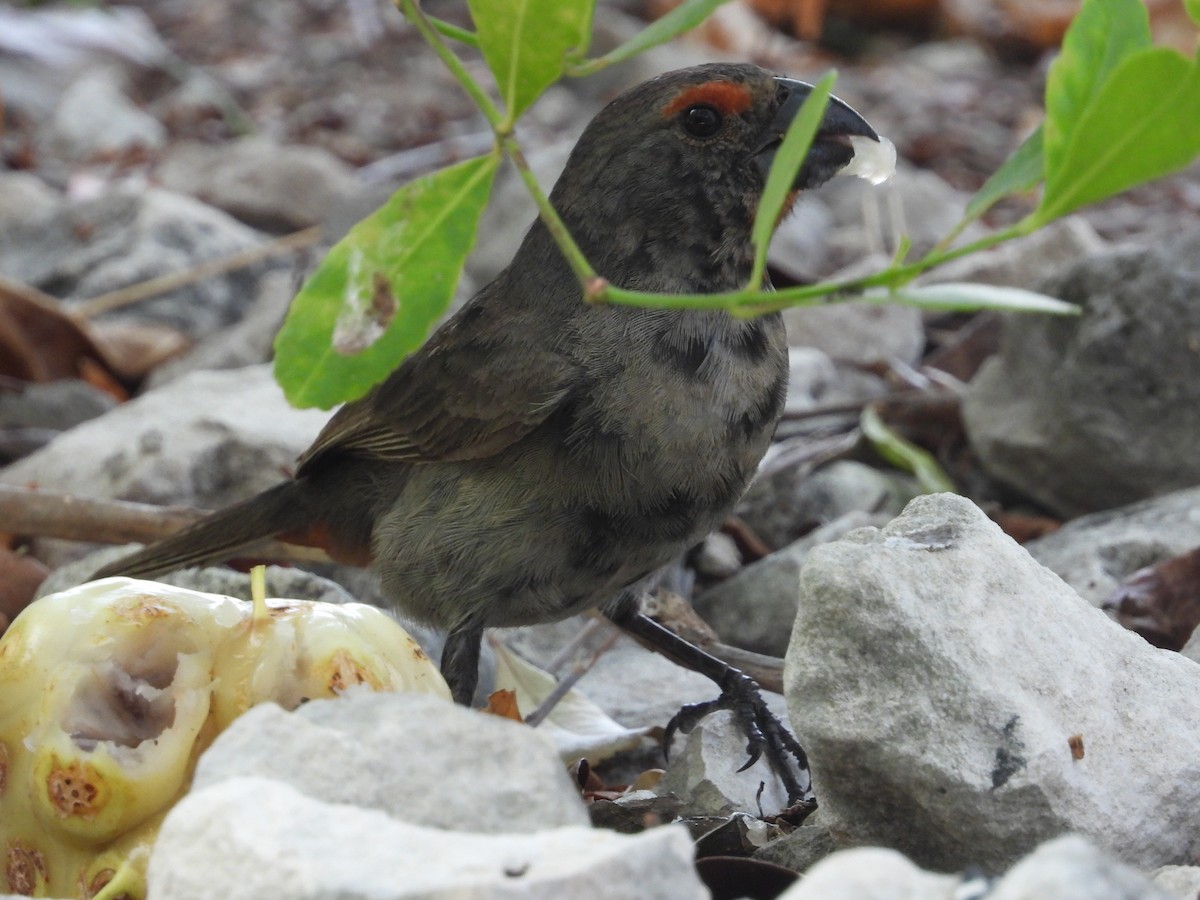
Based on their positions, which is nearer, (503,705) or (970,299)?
(970,299)

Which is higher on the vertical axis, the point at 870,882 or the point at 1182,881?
the point at 870,882

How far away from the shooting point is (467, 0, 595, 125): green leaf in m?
2.07

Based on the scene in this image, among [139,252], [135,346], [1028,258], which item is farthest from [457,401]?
[139,252]

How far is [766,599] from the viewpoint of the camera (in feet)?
13.7

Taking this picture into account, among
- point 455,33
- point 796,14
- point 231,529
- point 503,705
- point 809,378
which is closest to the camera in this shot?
point 455,33

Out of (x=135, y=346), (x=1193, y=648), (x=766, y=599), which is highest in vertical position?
(x=1193, y=648)

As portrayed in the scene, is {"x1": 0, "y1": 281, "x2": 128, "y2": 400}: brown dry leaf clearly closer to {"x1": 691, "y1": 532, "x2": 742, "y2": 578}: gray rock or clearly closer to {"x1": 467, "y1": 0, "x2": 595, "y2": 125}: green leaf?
{"x1": 691, "y1": 532, "x2": 742, "y2": 578}: gray rock

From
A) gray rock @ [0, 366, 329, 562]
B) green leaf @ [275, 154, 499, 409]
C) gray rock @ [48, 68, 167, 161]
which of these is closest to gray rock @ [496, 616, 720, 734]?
gray rock @ [0, 366, 329, 562]

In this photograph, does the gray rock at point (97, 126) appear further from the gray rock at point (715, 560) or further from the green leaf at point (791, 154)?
the green leaf at point (791, 154)

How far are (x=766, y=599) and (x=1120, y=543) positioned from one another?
2.92 feet

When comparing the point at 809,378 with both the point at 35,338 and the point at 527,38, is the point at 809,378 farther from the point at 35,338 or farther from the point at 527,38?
the point at 527,38

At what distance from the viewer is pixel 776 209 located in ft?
6.09

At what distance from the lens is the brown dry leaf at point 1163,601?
3527mm

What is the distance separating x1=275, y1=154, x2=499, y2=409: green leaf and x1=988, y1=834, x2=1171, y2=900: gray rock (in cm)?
113
